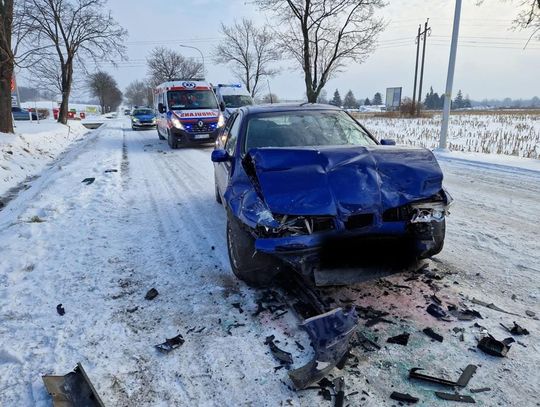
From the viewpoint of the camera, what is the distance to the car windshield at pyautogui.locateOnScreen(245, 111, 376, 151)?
4.38m

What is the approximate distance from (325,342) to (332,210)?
0.98m

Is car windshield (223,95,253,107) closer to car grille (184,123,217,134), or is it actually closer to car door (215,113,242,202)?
car grille (184,123,217,134)

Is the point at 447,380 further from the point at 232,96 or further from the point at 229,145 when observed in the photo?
the point at 232,96

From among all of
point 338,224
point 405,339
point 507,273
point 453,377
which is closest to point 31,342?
point 338,224

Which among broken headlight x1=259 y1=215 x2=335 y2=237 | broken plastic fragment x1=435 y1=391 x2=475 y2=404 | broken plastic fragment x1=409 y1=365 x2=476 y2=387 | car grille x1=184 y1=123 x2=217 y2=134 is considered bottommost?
broken plastic fragment x1=435 y1=391 x2=475 y2=404

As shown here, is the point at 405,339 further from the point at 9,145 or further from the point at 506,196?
the point at 9,145

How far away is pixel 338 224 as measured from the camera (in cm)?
292

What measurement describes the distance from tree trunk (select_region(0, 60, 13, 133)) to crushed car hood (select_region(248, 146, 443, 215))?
1612 centimetres

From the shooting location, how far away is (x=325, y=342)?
2543 mm

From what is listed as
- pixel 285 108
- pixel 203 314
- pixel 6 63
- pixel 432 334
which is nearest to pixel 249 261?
pixel 203 314

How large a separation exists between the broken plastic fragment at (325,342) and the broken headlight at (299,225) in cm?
64

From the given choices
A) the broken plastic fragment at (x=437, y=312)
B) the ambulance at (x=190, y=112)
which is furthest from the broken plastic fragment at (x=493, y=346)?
the ambulance at (x=190, y=112)

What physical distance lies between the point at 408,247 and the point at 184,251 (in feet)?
8.74

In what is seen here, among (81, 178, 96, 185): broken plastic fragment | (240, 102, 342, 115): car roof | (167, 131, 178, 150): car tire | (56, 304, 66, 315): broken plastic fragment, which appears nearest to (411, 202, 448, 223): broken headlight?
(240, 102, 342, 115): car roof
